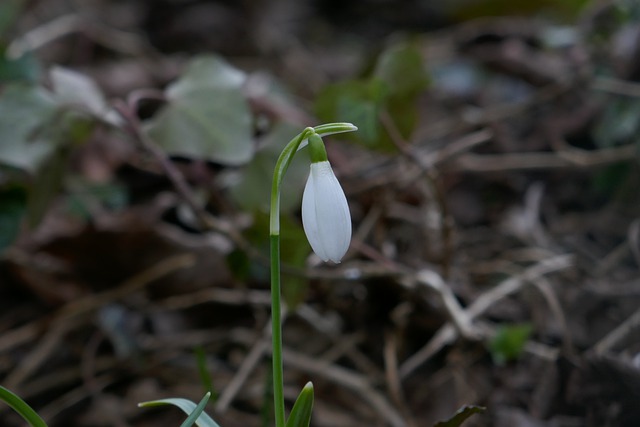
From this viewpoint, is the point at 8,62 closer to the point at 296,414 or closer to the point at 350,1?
the point at 296,414

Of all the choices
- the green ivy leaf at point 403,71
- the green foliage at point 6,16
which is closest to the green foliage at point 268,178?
the green ivy leaf at point 403,71

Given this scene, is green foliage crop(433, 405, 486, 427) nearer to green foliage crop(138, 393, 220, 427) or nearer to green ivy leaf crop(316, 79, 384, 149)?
green foliage crop(138, 393, 220, 427)

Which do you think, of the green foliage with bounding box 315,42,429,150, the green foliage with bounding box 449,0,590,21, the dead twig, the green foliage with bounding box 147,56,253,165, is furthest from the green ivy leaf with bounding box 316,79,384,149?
the green foliage with bounding box 449,0,590,21

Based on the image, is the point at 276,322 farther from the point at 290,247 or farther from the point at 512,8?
the point at 512,8

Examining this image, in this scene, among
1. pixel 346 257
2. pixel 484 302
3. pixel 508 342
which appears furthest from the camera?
pixel 346 257

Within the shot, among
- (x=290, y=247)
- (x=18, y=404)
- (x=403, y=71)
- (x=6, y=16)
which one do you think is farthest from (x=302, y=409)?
(x=6, y=16)

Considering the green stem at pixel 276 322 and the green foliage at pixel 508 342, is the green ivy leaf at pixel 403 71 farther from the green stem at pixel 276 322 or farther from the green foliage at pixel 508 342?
the green stem at pixel 276 322

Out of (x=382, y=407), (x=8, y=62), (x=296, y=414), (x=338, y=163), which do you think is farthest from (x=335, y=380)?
(x=8, y=62)
